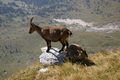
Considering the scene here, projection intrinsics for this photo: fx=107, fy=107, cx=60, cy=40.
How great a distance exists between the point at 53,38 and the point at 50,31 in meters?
1.15

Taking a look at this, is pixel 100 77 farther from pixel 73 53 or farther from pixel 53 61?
pixel 53 61

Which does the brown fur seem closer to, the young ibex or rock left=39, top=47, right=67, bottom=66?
rock left=39, top=47, right=67, bottom=66

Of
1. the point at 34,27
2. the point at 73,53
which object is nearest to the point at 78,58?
the point at 73,53

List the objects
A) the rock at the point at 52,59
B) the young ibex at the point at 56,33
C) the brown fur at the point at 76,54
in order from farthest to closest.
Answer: the young ibex at the point at 56,33
the rock at the point at 52,59
the brown fur at the point at 76,54

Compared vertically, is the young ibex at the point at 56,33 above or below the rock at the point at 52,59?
above

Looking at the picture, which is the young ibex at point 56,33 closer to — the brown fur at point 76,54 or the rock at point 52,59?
the rock at point 52,59

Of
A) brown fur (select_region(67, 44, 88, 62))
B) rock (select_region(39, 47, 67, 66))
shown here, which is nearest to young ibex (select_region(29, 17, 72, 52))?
rock (select_region(39, 47, 67, 66))

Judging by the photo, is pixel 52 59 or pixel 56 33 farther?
pixel 56 33

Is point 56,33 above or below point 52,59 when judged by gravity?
above

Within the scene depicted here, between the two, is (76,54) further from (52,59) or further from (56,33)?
(56,33)

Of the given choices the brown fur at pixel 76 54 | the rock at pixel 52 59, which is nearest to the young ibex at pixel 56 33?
the rock at pixel 52 59

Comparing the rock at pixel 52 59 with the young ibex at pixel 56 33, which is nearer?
the rock at pixel 52 59

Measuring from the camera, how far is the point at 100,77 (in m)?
7.73

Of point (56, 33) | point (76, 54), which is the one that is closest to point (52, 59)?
point (76, 54)
